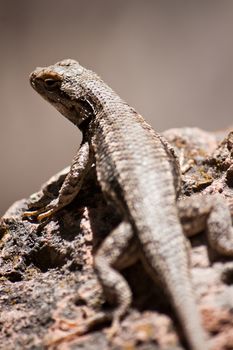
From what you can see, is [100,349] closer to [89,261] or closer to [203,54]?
[89,261]

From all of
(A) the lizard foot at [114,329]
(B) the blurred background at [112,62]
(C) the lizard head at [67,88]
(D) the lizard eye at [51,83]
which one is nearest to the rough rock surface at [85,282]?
(A) the lizard foot at [114,329]

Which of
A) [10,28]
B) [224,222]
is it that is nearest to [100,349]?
[224,222]

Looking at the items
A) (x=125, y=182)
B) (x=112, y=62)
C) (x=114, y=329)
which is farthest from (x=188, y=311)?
(x=112, y=62)

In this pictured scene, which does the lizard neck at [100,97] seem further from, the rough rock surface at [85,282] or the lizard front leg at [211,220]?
the lizard front leg at [211,220]

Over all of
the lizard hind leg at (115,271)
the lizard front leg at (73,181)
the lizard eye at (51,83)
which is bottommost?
the lizard hind leg at (115,271)

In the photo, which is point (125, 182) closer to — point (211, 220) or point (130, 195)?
point (130, 195)

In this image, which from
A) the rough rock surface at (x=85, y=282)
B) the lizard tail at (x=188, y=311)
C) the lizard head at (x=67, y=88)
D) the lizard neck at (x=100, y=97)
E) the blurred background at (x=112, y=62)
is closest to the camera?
the lizard tail at (x=188, y=311)

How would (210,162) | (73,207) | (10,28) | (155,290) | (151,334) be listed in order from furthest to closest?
(10,28), (210,162), (73,207), (155,290), (151,334)
